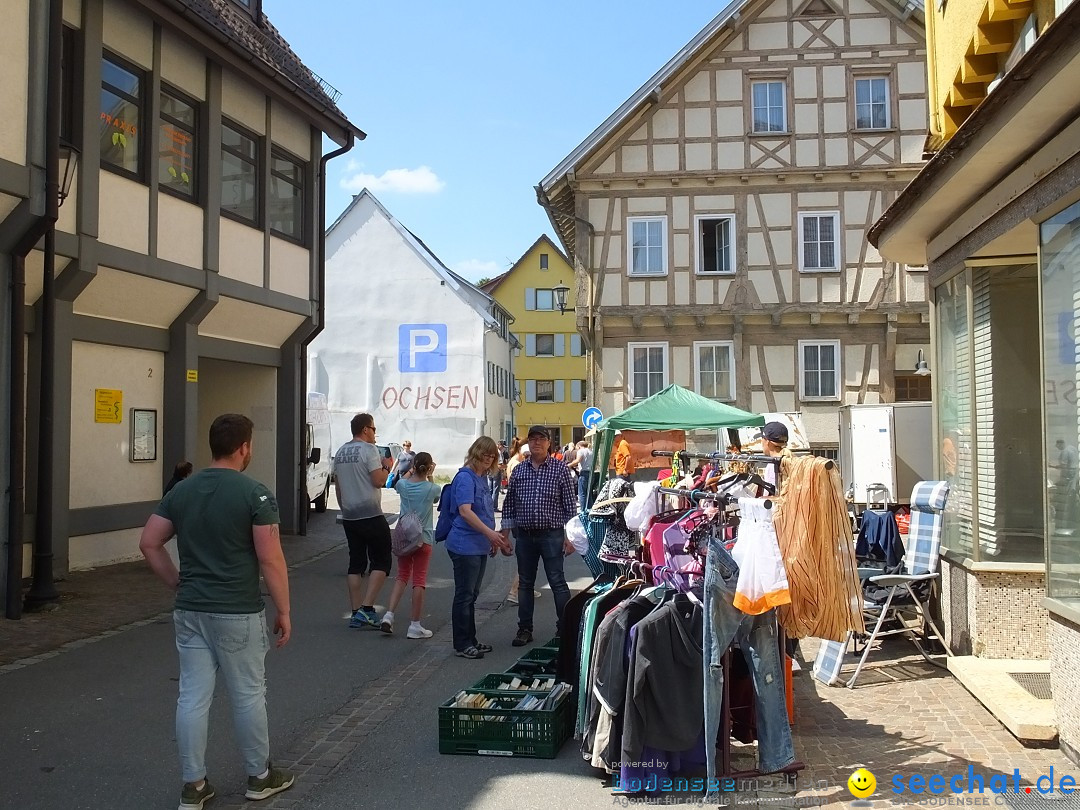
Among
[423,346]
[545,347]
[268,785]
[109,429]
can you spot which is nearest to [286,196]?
[109,429]

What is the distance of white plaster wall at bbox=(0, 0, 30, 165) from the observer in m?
9.66

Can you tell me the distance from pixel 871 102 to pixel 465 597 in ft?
69.0

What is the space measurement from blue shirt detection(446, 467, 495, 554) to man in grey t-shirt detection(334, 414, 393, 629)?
101cm

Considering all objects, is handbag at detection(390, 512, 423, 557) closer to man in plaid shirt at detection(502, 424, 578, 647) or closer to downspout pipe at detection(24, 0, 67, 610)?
man in plaid shirt at detection(502, 424, 578, 647)

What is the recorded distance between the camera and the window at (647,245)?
2562cm

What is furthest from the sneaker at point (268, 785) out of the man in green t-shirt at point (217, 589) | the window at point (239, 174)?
the window at point (239, 174)

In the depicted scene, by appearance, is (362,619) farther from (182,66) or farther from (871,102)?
(871,102)

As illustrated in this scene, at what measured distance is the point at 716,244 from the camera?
25781 millimetres

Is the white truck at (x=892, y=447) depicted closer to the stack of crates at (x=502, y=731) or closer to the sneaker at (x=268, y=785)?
the stack of crates at (x=502, y=731)

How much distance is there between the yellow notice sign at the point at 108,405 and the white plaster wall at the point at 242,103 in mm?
4387

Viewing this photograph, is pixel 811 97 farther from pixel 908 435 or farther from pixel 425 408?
pixel 425 408

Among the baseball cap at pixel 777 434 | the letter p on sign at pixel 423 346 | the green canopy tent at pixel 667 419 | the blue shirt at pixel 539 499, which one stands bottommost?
the blue shirt at pixel 539 499

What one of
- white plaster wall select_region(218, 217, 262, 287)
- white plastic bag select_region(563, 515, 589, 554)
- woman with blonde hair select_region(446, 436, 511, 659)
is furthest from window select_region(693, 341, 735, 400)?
woman with blonde hair select_region(446, 436, 511, 659)

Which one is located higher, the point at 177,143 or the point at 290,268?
the point at 177,143
